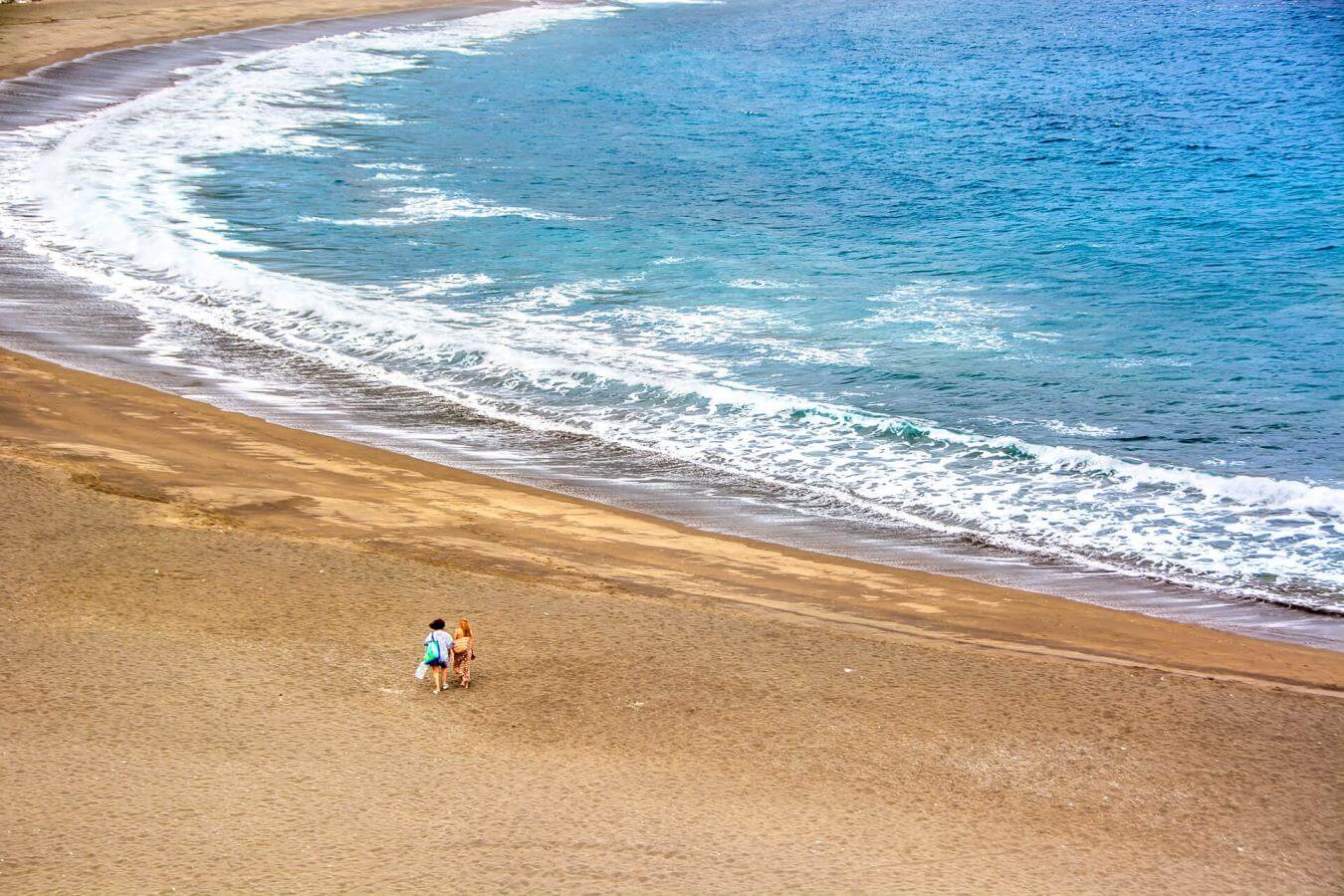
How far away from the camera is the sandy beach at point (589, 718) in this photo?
6.12 m

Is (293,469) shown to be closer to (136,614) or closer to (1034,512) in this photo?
(136,614)

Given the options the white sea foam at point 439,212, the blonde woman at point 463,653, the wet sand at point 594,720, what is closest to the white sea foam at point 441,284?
the white sea foam at point 439,212

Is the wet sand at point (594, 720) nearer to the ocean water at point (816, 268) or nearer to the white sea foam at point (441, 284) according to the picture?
the ocean water at point (816, 268)

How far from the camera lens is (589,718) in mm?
7434

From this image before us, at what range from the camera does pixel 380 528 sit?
10461 millimetres

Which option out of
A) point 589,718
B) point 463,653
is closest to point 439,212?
point 463,653

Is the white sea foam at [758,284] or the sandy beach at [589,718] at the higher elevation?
the white sea foam at [758,284]

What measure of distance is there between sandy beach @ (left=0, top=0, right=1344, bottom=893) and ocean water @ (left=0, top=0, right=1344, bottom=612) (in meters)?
2.59

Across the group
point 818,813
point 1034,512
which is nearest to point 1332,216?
point 1034,512

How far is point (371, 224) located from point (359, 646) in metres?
18.0

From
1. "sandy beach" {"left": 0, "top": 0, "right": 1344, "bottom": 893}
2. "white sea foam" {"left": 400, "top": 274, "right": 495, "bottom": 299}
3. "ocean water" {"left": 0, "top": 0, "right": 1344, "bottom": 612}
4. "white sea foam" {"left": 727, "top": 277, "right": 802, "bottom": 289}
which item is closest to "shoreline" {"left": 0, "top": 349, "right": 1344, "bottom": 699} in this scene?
"sandy beach" {"left": 0, "top": 0, "right": 1344, "bottom": 893}

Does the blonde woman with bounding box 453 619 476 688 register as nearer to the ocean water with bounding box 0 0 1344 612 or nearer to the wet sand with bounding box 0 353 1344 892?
the wet sand with bounding box 0 353 1344 892

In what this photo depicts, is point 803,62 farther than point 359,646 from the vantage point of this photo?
Yes

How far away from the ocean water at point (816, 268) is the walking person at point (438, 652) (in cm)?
549
